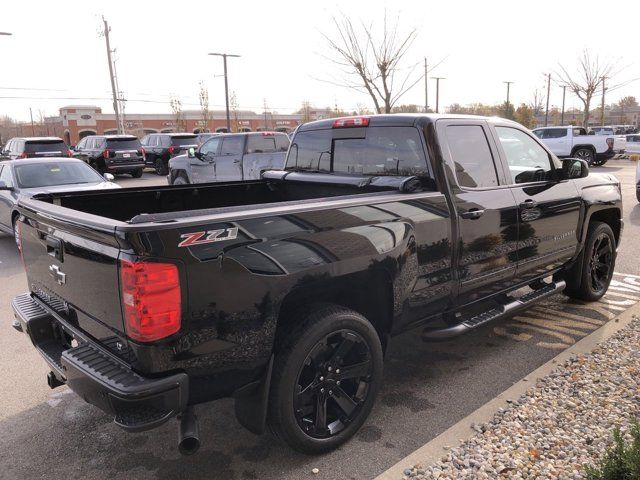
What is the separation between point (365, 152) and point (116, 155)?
787 inches

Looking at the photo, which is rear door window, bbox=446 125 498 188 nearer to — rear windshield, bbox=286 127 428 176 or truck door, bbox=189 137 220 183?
rear windshield, bbox=286 127 428 176

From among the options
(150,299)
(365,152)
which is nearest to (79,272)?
(150,299)

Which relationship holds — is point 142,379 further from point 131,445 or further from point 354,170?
point 354,170

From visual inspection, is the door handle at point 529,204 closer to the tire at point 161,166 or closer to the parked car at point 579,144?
the parked car at point 579,144

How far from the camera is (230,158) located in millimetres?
13438

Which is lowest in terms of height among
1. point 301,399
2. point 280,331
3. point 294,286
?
point 301,399

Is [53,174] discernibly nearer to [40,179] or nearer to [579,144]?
[40,179]

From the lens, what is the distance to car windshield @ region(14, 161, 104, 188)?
9.24 m

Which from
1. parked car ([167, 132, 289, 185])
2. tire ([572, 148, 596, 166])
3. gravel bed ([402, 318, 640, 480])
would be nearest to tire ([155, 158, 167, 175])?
parked car ([167, 132, 289, 185])

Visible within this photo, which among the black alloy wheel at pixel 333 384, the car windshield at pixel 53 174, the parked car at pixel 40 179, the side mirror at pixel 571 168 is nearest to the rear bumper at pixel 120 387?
the black alloy wheel at pixel 333 384

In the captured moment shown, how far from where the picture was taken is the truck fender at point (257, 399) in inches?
108

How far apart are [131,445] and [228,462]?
25.7 inches

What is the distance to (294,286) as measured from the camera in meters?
2.73

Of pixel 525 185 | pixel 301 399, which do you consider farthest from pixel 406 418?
pixel 525 185
